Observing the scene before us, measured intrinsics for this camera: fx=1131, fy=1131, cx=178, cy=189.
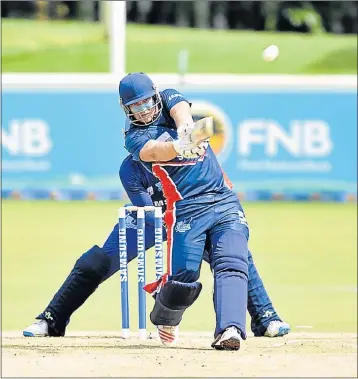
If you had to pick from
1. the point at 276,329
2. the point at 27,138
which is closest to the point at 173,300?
the point at 276,329

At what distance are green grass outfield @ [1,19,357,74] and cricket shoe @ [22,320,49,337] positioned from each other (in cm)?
1638

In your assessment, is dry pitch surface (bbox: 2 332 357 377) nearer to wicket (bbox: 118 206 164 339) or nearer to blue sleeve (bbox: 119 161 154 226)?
wicket (bbox: 118 206 164 339)

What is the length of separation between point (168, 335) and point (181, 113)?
138 cm

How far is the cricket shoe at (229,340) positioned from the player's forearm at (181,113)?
4.12 ft

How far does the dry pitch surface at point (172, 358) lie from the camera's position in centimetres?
616

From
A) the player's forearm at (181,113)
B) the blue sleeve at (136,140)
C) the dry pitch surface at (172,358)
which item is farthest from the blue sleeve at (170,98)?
the dry pitch surface at (172,358)

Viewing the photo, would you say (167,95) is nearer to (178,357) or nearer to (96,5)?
(178,357)

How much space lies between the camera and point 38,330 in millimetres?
7562

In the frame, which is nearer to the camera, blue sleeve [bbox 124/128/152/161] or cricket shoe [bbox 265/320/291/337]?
blue sleeve [bbox 124/128/152/161]

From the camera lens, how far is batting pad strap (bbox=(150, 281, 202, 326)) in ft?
21.8

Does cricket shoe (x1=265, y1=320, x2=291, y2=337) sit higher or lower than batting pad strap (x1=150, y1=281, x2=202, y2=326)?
lower

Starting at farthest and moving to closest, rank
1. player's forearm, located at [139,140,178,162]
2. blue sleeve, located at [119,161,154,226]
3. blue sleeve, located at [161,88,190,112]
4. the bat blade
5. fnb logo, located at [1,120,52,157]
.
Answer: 1. fnb logo, located at [1,120,52,157]
2. blue sleeve, located at [119,161,154,226]
3. blue sleeve, located at [161,88,190,112]
4. player's forearm, located at [139,140,178,162]
5. the bat blade

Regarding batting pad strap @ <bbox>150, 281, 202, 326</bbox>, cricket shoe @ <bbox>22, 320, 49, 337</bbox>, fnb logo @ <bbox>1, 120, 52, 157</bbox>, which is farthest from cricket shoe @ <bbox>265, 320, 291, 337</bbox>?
fnb logo @ <bbox>1, 120, 52, 157</bbox>

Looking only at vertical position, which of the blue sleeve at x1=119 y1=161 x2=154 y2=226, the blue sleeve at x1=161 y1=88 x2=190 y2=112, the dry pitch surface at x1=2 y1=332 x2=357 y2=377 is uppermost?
the blue sleeve at x1=161 y1=88 x2=190 y2=112
